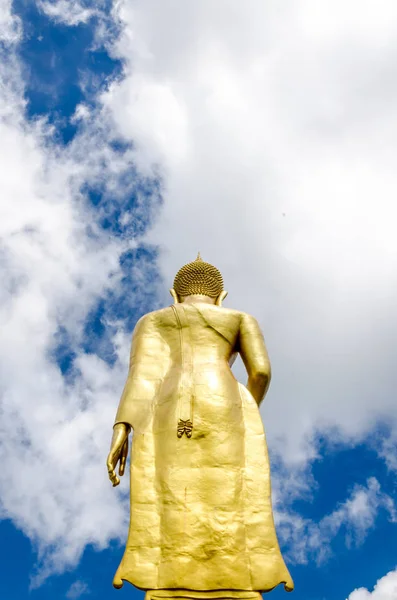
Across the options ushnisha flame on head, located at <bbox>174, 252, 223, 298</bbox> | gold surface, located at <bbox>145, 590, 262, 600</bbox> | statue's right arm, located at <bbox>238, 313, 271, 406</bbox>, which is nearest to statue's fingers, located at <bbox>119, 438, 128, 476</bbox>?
gold surface, located at <bbox>145, 590, 262, 600</bbox>

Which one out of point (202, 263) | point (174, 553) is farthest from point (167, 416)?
point (202, 263)

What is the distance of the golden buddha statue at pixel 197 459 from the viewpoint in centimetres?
654

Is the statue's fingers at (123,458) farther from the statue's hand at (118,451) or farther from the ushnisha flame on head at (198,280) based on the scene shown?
the ushnisha flame on head at (198,280)

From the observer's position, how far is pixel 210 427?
7.39 meters

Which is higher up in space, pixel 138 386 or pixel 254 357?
pixel 254 357

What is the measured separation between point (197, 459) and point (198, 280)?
3.03m

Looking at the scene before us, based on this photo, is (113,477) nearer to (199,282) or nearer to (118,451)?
(118,451)

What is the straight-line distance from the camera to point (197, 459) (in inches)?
283

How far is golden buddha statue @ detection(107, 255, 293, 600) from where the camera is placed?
6.54 metres

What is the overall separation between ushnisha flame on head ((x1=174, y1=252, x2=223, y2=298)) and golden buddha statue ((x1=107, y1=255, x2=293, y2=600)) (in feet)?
2.02

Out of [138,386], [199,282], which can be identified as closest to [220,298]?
[199,282]

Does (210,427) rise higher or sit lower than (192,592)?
higher

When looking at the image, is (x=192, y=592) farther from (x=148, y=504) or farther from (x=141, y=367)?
(x=141, y=367)

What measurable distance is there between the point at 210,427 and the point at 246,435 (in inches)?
20.9
